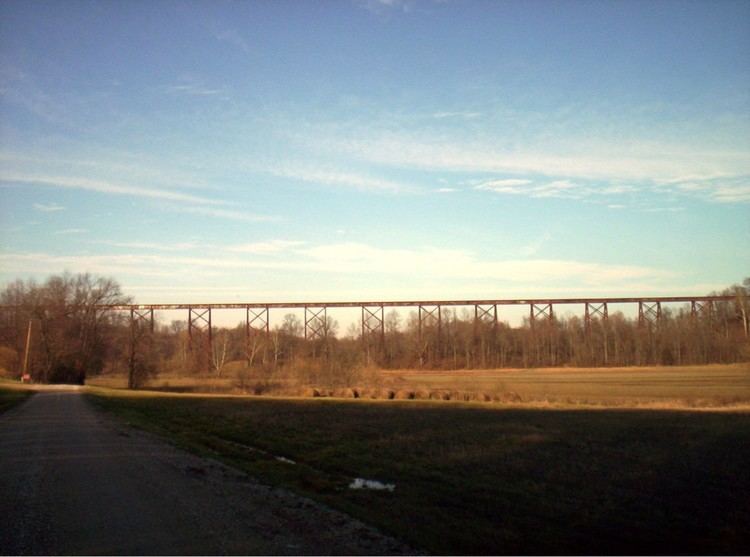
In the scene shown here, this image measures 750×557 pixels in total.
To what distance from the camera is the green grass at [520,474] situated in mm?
8789

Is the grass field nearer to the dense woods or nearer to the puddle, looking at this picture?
the dense woods

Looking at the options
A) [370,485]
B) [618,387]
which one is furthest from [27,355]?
[370,485]

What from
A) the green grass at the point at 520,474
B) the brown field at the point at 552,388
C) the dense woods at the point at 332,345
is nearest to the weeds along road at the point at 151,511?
the green grass at the point at 520,474

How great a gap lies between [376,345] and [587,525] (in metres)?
75.2

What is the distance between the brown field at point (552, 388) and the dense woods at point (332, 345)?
3.06 meters

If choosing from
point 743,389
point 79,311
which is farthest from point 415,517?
point 79,311

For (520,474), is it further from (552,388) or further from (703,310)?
(703,310)

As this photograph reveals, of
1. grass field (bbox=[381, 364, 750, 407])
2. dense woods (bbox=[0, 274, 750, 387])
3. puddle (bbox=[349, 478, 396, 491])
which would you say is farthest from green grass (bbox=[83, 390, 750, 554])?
dense woods (bbox=[0, 274, 750, 387])

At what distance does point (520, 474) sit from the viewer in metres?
13.4

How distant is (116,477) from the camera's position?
38.8 feet

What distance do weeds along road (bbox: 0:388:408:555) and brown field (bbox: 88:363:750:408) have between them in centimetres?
2964

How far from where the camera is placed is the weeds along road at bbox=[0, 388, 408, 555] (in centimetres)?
739

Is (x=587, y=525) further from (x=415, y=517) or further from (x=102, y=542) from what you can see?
(x=102, y=542)

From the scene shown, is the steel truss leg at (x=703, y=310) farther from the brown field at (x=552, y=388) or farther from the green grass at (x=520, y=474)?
the green grass at (x=520, y=474)
